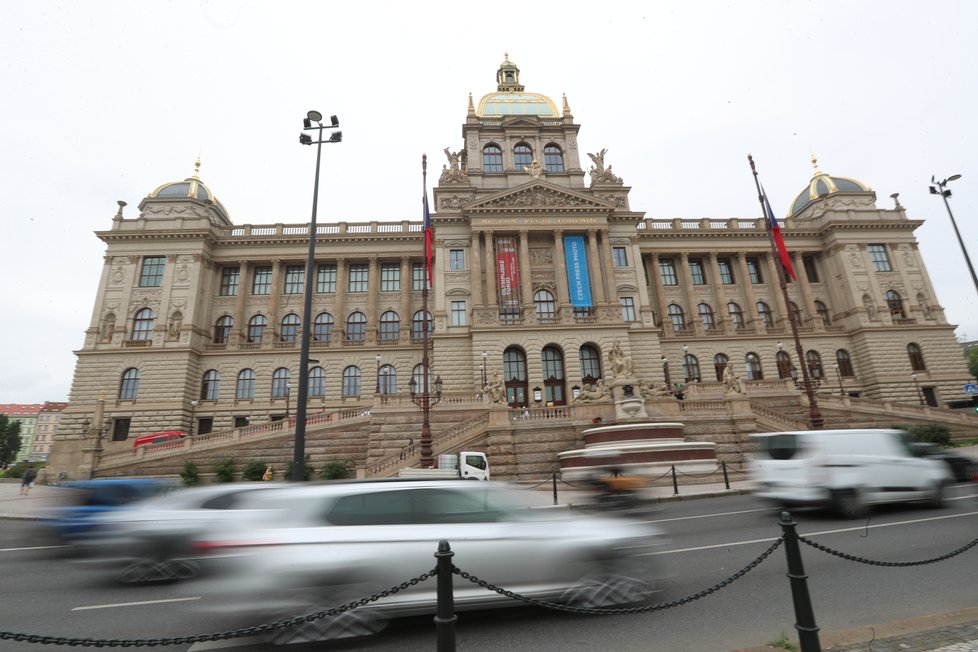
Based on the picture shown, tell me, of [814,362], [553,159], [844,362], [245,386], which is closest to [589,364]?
[553,159]

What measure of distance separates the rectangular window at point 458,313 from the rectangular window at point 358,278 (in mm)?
11127

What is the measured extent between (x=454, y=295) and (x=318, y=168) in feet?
76.8

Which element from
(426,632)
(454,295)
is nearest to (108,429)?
(454,295)

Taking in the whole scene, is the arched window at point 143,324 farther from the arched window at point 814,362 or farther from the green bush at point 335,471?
the arched window at point 814,362

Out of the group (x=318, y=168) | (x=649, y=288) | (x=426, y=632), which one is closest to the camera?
(x=426, y=632)

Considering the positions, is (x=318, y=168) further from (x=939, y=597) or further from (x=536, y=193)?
(x=536, y=193)

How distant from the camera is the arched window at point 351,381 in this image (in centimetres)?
4156

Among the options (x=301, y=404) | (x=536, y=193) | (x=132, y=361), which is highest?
(x=536, y=193)

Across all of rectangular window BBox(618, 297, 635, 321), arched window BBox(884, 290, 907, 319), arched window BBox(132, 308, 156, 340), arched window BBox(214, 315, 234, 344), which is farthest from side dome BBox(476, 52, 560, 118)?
arched window BBox(884, 290, 907, 319)

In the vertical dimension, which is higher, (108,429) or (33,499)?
(108,429)

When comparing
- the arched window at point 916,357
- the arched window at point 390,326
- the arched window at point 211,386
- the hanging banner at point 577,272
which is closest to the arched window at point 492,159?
the hanging banner at point 577,272

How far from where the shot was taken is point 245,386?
4125 centimetres

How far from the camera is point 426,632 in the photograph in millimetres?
5273

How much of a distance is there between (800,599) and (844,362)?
168 feet
